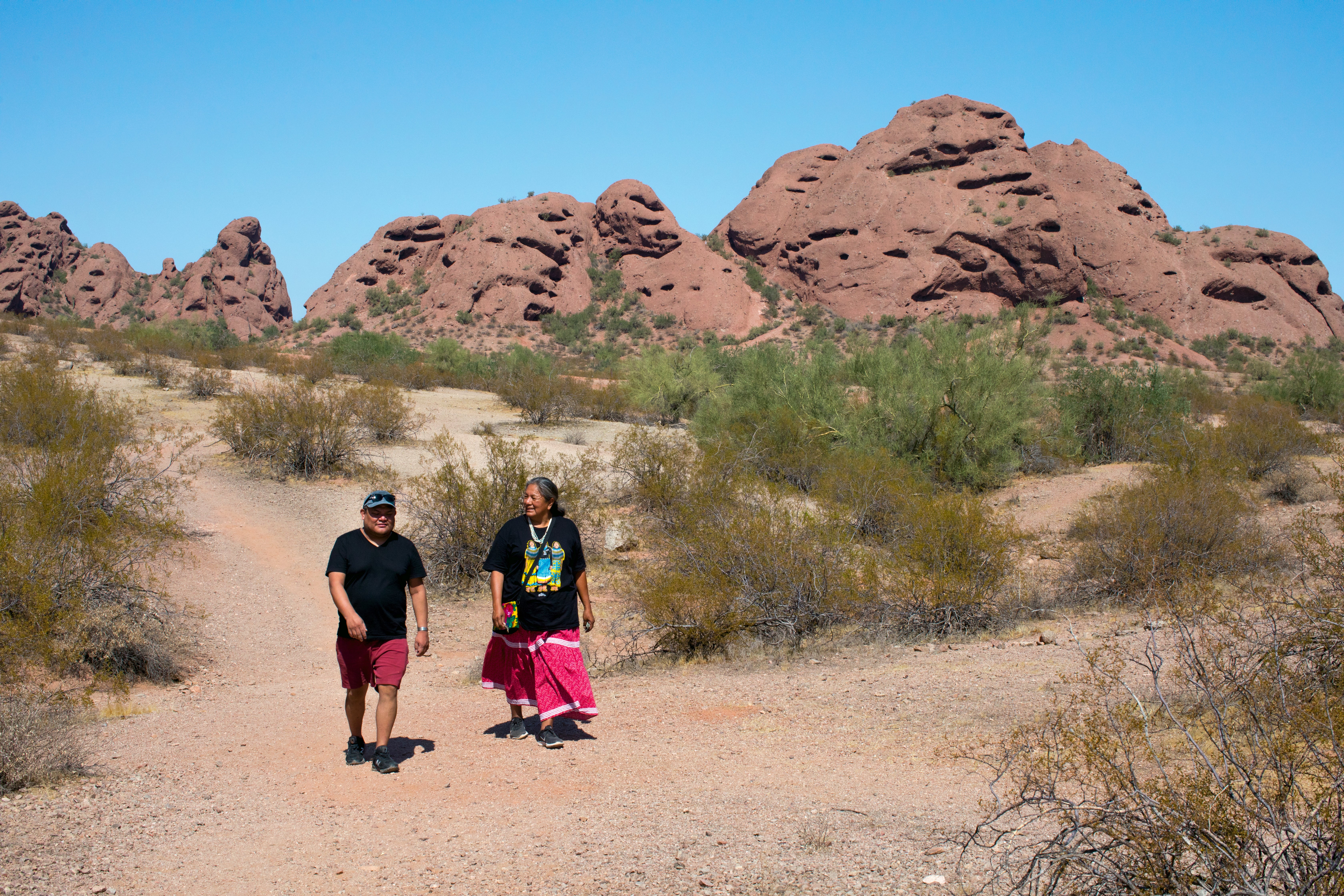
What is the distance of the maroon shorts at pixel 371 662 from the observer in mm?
4887

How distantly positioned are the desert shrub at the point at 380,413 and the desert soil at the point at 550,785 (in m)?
9.32

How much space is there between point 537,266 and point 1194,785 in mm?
67833

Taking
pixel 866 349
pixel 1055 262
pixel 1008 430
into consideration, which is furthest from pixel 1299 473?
pixel 1055 262

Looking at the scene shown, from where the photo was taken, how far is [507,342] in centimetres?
6162

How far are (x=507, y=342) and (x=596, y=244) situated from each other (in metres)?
18.5

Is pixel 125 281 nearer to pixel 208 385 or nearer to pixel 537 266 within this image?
pixel 537 266

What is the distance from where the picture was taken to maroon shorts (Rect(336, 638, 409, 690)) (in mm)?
4887

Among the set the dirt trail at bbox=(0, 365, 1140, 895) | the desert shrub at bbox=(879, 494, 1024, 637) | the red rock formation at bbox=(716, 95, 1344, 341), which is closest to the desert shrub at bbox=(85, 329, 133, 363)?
the dirt trail at bbox=(0, 365, 1140, 895)

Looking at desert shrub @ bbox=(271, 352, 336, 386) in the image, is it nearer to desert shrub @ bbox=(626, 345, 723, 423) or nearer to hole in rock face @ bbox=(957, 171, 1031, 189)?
desert shrub @ bbox=(626, 345, 723, 423)

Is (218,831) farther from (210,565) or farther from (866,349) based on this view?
(866,349)

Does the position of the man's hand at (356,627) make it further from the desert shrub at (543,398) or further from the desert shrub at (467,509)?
the desert shrub at (543,398)

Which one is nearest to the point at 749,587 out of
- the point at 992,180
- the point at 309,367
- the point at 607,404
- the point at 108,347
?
the point at 607,404

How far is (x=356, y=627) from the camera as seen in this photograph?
4.73 metres

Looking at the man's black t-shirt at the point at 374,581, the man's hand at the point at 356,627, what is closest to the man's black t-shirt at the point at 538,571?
the man's black t-shirt at the point at 374,581
